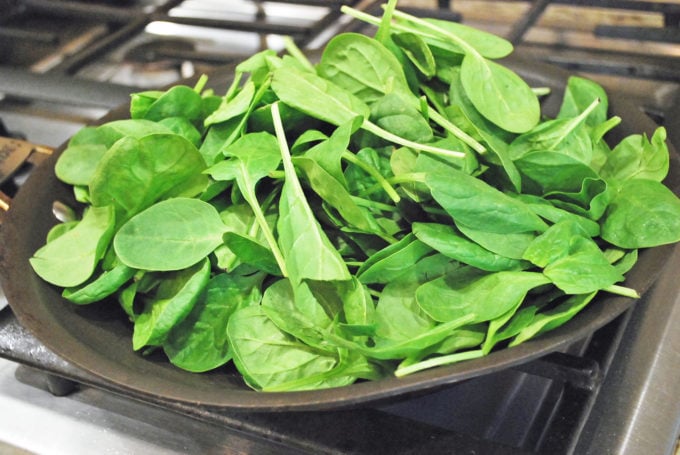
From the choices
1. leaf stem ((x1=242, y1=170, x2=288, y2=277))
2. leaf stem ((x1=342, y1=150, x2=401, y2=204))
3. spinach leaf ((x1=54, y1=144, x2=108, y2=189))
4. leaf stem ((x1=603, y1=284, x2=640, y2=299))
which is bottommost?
spinach leaf ((x1=54, y1=144, x2=108, y2=189))

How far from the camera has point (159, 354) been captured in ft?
1.57

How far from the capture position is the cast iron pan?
356 millimetres

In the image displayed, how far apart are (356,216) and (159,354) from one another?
0.56 feet

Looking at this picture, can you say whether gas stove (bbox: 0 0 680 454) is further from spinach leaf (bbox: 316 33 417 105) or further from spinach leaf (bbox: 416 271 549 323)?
spinach leaf (bbox: 316 33 417 105)

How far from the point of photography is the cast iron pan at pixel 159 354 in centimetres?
36

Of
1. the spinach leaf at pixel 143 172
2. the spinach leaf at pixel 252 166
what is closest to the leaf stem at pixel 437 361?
the spinach leaf at pixel 252 166

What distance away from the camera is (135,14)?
38.2 inches

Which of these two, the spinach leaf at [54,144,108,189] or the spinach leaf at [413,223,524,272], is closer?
the spinach leaf at [413,223,524,272]

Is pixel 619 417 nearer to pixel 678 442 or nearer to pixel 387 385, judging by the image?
pixel 678 442

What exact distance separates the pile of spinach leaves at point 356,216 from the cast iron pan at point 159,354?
11 millimetres

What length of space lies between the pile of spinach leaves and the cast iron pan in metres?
0.01

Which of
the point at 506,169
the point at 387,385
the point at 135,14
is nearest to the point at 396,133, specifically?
the point at 506,169

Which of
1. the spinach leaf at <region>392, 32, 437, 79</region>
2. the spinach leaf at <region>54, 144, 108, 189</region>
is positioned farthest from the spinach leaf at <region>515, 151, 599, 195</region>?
the spinach leaf at <region>54, 144, 108, 189</region>

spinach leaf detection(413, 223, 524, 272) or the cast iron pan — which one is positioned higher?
spinach leaf detection(413, 223, 524, 272)
